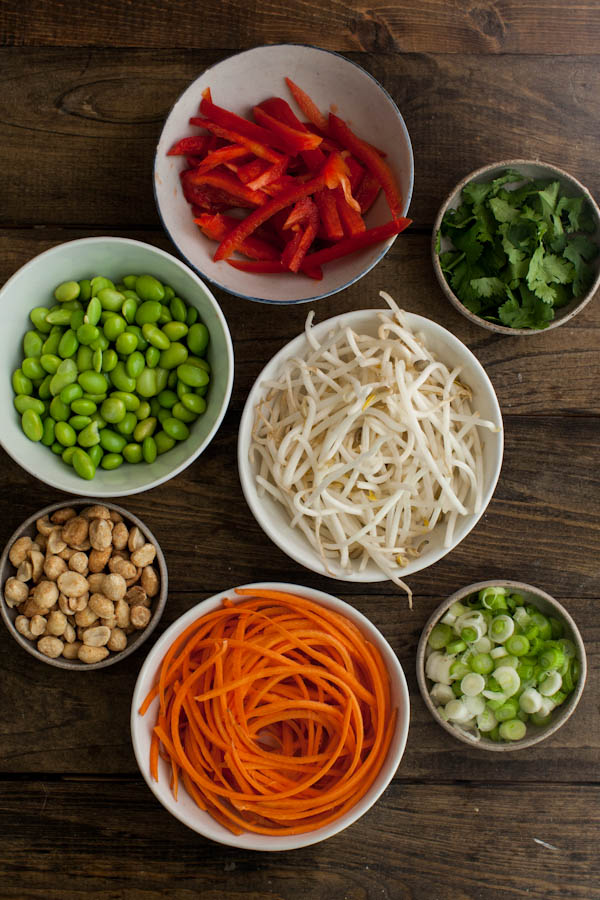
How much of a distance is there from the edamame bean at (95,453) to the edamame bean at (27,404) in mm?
154

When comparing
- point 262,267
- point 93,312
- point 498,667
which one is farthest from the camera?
point 498,667

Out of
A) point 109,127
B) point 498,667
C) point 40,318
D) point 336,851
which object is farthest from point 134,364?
point 336,851

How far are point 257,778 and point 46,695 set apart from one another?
2.14 feet

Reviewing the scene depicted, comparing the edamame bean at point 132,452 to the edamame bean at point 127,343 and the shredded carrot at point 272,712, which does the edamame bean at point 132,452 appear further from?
the shredded carrot at point 272,712

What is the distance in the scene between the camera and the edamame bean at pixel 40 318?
186 centimetres

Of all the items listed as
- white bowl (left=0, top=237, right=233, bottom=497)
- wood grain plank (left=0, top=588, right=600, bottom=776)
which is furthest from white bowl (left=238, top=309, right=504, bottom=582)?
wood grain plank (left=0, top=588, right=600, bottom=776)

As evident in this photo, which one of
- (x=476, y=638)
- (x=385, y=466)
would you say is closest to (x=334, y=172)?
(x=385, y=466)

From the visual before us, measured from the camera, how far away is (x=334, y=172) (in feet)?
6.07

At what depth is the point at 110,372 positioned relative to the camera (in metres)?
1.90

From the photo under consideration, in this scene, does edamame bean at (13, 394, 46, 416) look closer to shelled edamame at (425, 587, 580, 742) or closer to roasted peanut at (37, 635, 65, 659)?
roasted peanut at (37, 635, 65, 659)

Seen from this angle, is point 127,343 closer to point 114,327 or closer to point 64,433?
point 114,327

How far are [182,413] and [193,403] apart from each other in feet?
0.14

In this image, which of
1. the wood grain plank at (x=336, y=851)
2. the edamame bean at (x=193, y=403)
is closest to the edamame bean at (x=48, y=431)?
the edamame bean at (x=193, y=403)

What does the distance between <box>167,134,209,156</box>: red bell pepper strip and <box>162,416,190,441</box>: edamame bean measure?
68 cm
